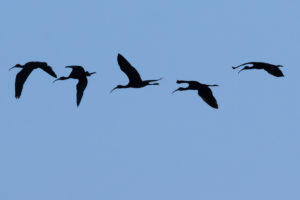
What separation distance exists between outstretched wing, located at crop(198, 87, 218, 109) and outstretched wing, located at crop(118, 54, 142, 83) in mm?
2651

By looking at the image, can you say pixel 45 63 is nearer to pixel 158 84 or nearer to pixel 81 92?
pixel 81 92

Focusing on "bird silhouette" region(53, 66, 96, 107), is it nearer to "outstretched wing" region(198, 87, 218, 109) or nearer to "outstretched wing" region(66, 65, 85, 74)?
"outstretched wing" region(66, 65, 85, 74)

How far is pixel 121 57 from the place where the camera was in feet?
73.9

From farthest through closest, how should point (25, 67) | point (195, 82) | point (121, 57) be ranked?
point (25, 67)
point (195, 82)
point (121, 57)

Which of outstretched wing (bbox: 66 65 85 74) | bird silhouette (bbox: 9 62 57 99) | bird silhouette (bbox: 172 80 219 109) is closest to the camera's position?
bird silhouette (bbox: 172 80 219 109)

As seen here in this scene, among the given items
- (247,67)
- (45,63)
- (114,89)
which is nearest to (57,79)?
(45,63)

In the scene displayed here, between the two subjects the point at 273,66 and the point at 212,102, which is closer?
the point at 273,66

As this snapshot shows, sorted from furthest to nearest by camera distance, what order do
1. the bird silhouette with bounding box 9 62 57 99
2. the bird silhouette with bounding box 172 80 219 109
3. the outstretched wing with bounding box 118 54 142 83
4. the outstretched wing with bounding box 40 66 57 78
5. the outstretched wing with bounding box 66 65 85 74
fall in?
the outstretched wing with bounding box 40 66 57 78 < the bird silhouette with bounding box 9 62 57 99 < the outstretched wing with bounding box 66 65 85 74 < the bird silhouette with bounding box 172 80 219 109 < the outstretched wing with bounding box 118 54 142 83

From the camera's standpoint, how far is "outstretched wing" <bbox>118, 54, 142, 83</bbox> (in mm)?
22547

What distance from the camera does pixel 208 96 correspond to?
24828mm

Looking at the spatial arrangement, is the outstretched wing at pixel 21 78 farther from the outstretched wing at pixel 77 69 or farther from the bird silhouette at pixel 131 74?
the bird silhouette at pixel 131 74

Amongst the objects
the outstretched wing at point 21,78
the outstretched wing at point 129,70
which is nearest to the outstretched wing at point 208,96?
the outstretched wing at point 129,70

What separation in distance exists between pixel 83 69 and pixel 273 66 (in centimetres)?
716

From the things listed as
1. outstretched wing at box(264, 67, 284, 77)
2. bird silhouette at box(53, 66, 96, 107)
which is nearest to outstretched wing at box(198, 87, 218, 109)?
outstretched wing at box(264, 67, 284, 77)
